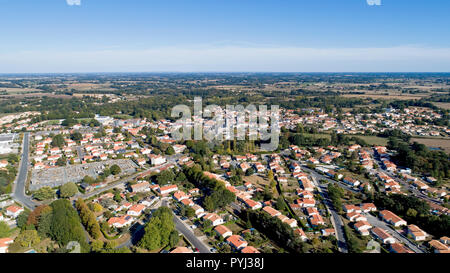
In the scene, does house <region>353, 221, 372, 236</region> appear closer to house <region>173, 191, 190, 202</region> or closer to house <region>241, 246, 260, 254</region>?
house <region>241, 246, 260, 254</region>

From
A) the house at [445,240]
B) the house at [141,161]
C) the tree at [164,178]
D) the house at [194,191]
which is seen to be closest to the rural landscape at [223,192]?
the house at [445,240]

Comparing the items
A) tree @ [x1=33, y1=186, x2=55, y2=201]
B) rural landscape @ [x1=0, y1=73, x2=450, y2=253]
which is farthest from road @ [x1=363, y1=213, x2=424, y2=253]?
tree @ [x1=33, y1=186, x2=55, y2=201]

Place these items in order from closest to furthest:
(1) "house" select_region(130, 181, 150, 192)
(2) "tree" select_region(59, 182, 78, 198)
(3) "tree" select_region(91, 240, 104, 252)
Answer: (3) "tree" select_region(91, 240, 104, 252)
(2) "tree" select_region(59, 182, 78, 198)
(1) "house" select_region(130, 181, 150, 192)

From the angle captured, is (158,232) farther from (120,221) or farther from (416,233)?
(416,233)

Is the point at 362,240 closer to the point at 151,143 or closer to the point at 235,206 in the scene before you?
the point at 235,206

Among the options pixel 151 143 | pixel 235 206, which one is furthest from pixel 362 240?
pixel 151 143

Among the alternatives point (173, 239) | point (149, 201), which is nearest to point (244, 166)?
point (149, 201)

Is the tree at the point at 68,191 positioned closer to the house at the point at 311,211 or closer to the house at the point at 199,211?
the house at the point at 199,211
